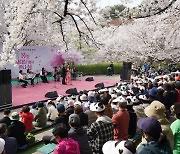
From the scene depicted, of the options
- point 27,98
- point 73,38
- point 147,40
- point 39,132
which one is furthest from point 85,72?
point 39,132

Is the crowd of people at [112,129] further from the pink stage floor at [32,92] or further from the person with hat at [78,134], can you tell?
the pink stage floor at [32,92]

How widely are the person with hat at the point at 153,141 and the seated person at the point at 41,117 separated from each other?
5.66m

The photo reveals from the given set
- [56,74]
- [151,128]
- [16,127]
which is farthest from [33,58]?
[151,128]

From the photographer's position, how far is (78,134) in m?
4.73

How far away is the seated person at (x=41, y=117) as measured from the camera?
8898mm

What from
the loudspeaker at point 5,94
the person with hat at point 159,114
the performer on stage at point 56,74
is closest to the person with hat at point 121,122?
the person with hat at point 159,114

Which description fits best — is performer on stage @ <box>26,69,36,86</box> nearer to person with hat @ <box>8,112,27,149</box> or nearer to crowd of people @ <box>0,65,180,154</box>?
crowd of people @ <box>0,65,180,154</box>

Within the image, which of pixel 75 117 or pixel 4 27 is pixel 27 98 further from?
pixel 75 117

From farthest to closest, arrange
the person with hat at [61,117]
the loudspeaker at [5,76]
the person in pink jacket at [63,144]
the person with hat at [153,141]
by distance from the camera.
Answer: the loudspeaker at [5,76]
the person with hat at [61,117]
the person in pink jacket at [63,144]
the person with hat at [153,141]

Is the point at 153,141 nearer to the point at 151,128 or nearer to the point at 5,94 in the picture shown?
the point at 151,128

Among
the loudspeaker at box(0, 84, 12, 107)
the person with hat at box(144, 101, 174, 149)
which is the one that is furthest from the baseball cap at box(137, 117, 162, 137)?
the loudspeaker at box(0, 84, 12, 107)

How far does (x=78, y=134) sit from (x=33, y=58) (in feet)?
61.3

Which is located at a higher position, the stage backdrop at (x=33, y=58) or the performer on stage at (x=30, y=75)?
the stage backdrop at (x=33, y=58)

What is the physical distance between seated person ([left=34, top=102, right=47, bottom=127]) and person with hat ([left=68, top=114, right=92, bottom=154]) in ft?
13.9
